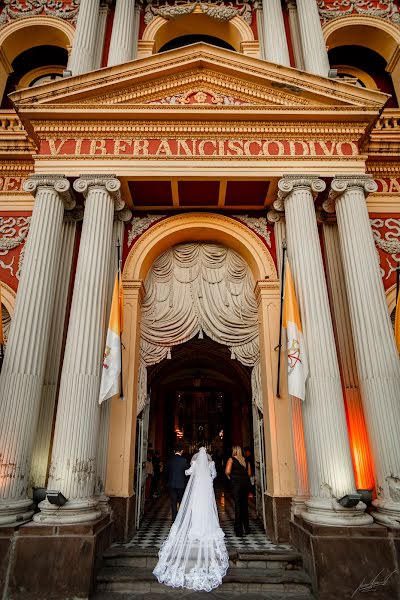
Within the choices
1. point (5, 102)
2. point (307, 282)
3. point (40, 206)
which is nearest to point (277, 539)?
point (307, 282)

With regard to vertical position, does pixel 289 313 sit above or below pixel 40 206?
below

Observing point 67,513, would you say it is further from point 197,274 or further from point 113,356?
point 197,274

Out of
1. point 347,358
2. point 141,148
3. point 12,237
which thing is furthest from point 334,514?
point 12,237

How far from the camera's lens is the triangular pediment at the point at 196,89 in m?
7.52

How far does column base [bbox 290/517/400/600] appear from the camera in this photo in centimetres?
480

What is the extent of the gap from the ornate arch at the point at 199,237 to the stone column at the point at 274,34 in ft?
13.7

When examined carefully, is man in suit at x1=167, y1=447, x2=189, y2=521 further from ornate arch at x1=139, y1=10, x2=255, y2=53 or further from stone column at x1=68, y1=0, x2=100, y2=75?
ornate arch at x1=139, y1=10, x2=255, y2=53

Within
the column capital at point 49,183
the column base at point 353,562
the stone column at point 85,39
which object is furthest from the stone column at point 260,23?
the column base at point 353,562

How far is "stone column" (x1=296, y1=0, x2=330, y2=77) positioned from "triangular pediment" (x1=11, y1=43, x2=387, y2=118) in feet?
5.42

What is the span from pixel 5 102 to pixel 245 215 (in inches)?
287

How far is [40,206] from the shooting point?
23.5 ft

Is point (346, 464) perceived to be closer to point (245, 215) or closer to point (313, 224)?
point (313, 224)

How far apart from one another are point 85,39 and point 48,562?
10.6 meters

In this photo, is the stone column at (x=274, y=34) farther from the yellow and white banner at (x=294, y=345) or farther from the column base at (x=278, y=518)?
the column base at (x=278, y=518)
